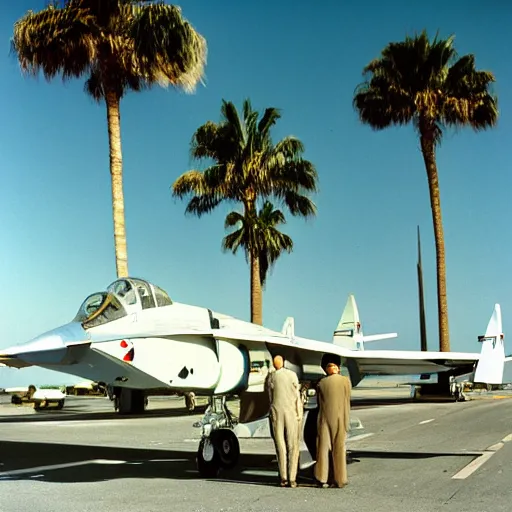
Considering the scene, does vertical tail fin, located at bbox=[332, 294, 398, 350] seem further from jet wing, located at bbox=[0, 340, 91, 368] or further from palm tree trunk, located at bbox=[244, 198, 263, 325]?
jet wing, located at bbox=[0, 340, 91, 368]

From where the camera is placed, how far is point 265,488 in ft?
31.0

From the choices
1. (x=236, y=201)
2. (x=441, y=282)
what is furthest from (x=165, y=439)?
(x=441, y=282)

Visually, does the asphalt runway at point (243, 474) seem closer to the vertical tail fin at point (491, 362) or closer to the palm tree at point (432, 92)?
the vertical tail fin at point (491, 362)

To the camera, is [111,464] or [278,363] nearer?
[278,363]

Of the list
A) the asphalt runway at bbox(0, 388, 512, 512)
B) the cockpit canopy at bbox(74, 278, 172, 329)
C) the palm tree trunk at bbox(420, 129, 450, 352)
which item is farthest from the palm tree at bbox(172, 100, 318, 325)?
the cockpit canopy at bbox(74, 278, 172, 329)

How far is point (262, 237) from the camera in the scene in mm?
32969

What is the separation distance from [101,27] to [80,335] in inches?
662

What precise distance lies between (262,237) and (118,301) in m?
22.2

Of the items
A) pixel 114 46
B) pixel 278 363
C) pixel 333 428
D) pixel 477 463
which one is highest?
pixel 114 46

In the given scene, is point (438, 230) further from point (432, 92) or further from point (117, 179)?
point (117, 179)

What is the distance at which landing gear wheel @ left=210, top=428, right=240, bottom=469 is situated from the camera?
11055 millimetres

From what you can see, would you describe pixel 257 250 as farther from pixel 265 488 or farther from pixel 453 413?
pixel 265 488

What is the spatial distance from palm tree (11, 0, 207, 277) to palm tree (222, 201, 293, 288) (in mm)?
9394

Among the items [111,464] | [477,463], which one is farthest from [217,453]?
[477,463]
